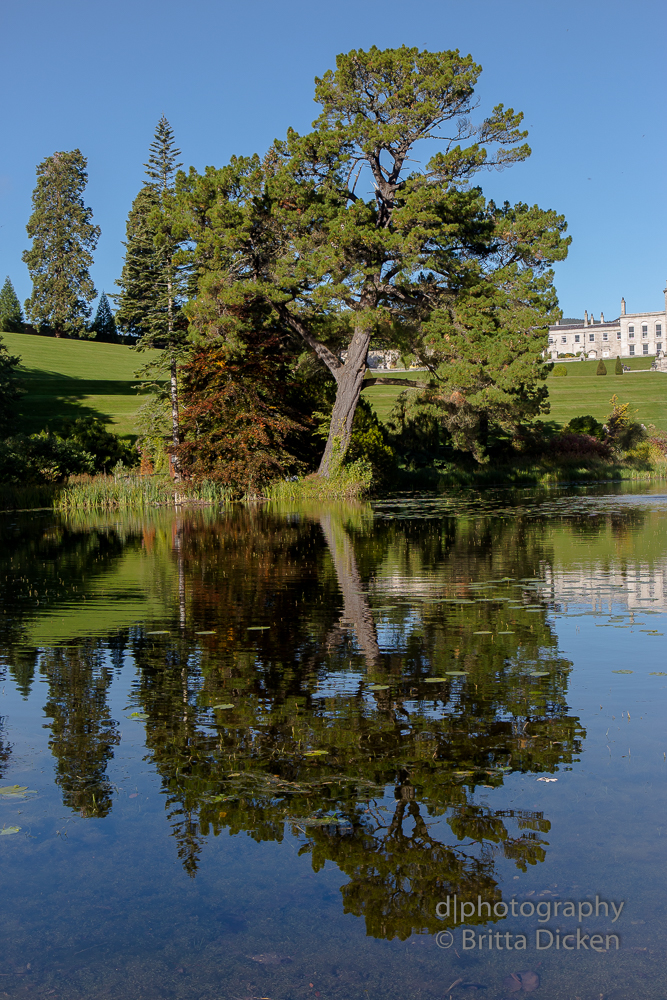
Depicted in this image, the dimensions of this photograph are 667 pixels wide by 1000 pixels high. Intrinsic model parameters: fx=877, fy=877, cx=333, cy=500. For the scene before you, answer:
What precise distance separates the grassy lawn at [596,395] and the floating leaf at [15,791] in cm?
4501

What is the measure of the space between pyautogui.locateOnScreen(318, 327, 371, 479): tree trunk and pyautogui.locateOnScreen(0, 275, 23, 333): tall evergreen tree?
55758 mm

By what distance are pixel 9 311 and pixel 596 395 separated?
209 ft

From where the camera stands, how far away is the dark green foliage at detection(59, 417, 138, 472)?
34.6m

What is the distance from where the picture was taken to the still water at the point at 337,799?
3.07 metres

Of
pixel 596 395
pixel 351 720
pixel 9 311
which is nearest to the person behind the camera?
pixel 351 720

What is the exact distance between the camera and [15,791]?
15.1 feet

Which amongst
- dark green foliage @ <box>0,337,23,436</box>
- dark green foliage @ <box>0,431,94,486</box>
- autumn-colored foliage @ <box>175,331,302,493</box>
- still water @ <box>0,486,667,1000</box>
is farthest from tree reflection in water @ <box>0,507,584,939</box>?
dark green foliage @ <box>0,337,23,436</box>

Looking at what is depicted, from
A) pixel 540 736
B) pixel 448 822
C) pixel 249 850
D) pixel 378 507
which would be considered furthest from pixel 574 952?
pixel 378 507

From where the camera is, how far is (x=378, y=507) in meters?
26.2

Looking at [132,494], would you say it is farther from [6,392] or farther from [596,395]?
[596,395]

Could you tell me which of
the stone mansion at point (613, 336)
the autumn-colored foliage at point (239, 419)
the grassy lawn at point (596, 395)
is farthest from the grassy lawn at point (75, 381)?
the stone mansion at point (613, 336)

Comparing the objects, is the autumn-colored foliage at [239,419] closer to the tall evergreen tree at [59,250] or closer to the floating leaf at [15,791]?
the floating leaf at [15,791]

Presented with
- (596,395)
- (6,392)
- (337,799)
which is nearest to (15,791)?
(337,799)

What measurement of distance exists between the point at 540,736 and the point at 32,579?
9.37 m
